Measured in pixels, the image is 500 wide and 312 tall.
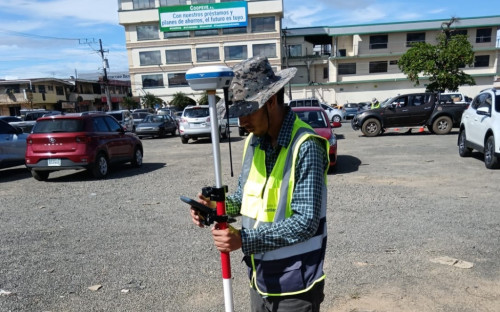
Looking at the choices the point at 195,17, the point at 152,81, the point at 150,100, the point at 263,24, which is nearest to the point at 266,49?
the point at 263,24

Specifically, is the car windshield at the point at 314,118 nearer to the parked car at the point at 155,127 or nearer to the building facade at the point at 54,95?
the parked car at the point at 155,127

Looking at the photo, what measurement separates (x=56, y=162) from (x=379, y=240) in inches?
296

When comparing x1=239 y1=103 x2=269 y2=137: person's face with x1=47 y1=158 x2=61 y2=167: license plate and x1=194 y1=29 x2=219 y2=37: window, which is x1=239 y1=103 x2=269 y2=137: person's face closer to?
x1=47 y1=158 x2=61 y2=167: license plate

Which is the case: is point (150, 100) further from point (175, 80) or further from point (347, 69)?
point (347, 69)

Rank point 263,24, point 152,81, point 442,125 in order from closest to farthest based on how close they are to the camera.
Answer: point 442,125 < point 263,24 < point 152,81

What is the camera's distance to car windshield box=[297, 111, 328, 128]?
989 cm

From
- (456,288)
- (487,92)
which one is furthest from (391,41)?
(456,288)

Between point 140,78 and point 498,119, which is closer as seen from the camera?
point 498,119

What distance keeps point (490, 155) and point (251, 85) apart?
872 centimetres

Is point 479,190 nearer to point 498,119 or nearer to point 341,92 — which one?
point 498,119

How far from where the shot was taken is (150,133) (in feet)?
72.5

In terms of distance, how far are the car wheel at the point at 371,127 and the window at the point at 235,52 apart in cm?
3893

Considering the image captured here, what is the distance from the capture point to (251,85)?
65.6 inches

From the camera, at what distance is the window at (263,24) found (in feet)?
177
